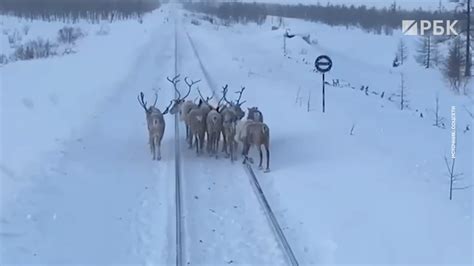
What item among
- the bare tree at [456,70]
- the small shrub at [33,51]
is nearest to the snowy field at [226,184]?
the small shrub at [33,51]

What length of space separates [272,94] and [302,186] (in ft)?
36.5

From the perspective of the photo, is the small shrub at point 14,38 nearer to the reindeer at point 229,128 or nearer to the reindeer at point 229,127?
the reindeer at point 229,127

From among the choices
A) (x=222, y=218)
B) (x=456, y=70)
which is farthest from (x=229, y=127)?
(x=456, y=70)

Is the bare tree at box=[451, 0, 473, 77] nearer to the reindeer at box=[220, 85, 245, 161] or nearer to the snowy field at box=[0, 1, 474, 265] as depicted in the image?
the snowy field at box=[0, 1, 474, 265]

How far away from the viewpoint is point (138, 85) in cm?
2788

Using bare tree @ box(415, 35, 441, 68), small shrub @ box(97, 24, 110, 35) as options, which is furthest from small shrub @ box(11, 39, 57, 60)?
bare tree @ box(415, 35, 441, 68)

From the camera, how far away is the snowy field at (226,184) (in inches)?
407

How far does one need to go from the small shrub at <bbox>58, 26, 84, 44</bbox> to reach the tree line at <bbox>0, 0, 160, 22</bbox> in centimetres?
1301

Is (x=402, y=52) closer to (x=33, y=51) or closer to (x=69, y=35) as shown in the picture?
(x=69, y=35)

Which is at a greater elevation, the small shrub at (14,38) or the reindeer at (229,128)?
the small shrub at (14,38)

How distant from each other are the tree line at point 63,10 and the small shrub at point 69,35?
13006 mm

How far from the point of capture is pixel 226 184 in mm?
13977

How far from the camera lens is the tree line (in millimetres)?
73113

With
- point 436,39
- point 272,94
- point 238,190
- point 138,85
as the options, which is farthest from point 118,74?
point 436,39
